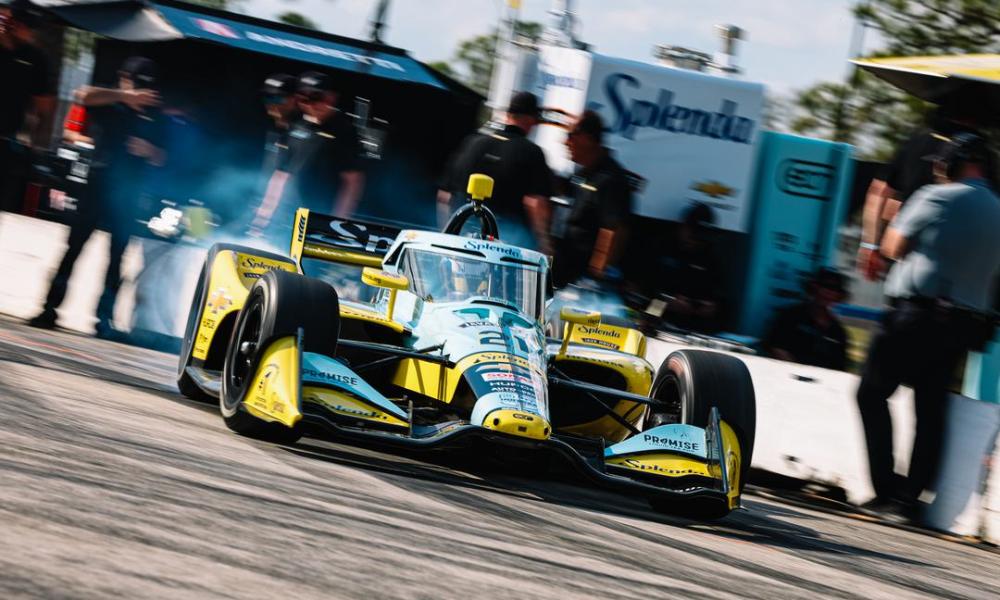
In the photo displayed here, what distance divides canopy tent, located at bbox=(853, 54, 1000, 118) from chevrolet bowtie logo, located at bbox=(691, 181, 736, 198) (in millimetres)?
2525

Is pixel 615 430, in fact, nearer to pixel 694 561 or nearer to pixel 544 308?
pixel 544 308

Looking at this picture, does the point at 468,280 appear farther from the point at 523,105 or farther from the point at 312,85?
the point at 312,85

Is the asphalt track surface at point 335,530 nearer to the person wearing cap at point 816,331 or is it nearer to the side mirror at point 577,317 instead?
the side mirror at point 577,317

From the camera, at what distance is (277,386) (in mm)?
6266

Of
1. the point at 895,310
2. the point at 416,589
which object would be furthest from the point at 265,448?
the point at 895,310

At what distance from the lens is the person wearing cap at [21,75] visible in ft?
36.1

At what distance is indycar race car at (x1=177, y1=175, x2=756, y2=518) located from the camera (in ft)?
20.6

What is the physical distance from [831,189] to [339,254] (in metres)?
5.95

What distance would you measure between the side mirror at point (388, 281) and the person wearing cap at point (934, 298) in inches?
110

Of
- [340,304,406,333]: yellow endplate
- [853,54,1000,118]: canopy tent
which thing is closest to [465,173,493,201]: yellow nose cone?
[340,304,406,333]: yellow endplate

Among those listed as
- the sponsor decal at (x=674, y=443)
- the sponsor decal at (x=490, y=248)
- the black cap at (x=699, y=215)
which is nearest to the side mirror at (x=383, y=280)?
the sponsor decal at (x=490, y=248)

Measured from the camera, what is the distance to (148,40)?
15891mm

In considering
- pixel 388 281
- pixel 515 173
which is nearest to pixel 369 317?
pixel 388 281

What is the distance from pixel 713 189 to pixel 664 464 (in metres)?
6.31
